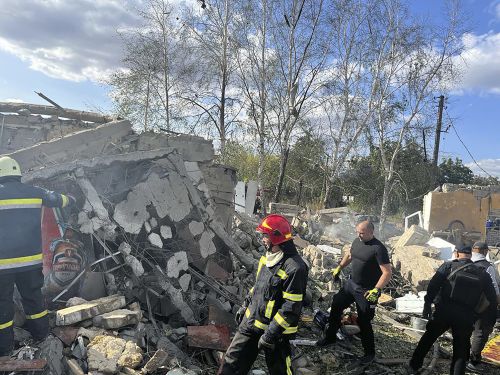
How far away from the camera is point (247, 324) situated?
372 cm

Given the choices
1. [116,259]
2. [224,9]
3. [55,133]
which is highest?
[224,9]

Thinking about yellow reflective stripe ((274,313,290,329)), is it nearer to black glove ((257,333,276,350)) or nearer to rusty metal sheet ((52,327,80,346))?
black glove ((257,333,276,350))

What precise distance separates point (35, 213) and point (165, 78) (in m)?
18.0

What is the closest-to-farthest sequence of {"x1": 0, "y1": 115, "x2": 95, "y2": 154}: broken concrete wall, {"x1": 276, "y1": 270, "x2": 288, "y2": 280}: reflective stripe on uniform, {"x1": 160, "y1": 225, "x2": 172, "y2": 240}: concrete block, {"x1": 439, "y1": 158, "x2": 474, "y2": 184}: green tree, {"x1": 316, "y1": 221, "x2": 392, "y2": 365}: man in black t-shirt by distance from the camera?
{"x1": 276, "y1": 270, "x2": 288, "y2": 280}: reflective stripe on uniform → {"x1": 316, "y1": 221, "x2": 392, "y2": 365}: man in black t-shirt → {"x1": 160, "y1": 225, "x2": 172, "y2": 240}: concrete block → {"x1": 0, "y1": 115, "x2": 95, "y2": 154}: broken concrete wall → {"x1": 439, "y1": 158, "x2": 474, "y2": 184}: green tree

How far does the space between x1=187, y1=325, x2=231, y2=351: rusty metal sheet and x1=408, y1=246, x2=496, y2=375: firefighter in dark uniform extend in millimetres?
2439

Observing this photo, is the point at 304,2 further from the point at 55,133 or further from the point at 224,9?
the point at 55,133

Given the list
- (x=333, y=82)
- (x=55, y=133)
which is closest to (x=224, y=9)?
(x=333, y=82)

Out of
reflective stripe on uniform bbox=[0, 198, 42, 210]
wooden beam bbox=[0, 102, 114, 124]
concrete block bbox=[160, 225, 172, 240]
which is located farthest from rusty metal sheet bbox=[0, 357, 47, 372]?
wooden beam bbox=[0, 102, 114, 124]

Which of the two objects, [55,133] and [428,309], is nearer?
[428,309]

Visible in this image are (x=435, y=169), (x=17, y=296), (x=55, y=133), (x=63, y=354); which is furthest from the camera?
(x=435, y=169)

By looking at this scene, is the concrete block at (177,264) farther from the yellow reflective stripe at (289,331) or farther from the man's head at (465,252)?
the man's head at (465,252)

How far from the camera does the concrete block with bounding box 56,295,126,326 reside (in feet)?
14.5

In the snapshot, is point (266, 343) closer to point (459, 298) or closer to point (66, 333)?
point (66, 333)

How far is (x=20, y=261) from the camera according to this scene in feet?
13.3
